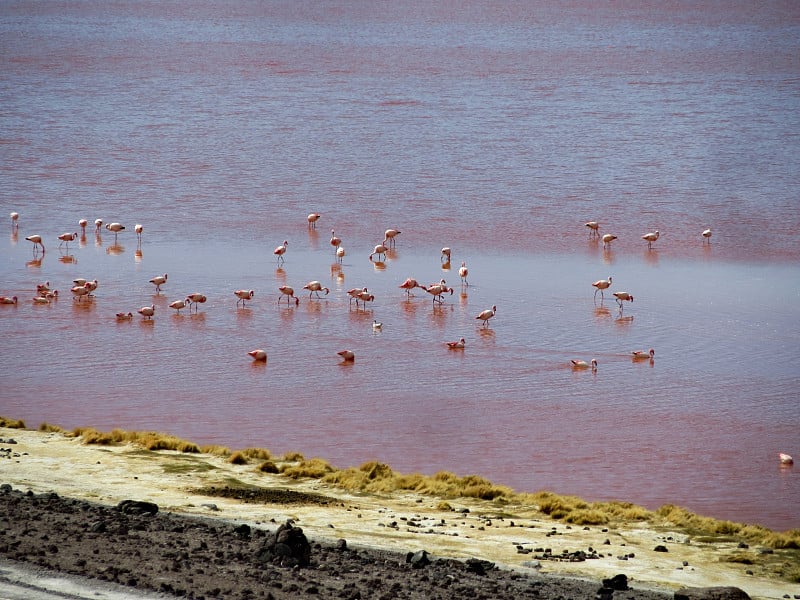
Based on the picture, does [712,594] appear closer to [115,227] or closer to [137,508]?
[137,508]

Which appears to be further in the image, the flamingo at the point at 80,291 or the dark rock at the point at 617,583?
the flamingo at the point at 80,291

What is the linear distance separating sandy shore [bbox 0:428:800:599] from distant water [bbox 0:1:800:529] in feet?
6.41

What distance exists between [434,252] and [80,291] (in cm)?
873

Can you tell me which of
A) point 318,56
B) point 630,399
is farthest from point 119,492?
point 318,56

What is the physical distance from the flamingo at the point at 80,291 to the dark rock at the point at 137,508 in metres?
13.6

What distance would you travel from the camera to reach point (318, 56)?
69.4 meters

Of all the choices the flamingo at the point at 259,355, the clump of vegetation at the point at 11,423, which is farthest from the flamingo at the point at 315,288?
the clump of vegetation at the point at 11,423

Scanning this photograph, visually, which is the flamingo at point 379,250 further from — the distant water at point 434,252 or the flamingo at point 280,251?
the flamingo at point 280,251

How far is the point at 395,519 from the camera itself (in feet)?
51.2

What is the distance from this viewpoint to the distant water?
20.8m

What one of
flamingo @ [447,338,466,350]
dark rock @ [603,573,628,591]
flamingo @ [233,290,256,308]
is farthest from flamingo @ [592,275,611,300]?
dark rock @ [603,573,628,591]

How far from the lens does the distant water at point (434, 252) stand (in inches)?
819

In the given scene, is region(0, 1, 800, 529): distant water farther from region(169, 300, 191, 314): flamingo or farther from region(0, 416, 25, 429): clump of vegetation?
region(0, 416, 25, 429): clump of vegetation

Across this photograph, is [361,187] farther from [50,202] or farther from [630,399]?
[630,399]
